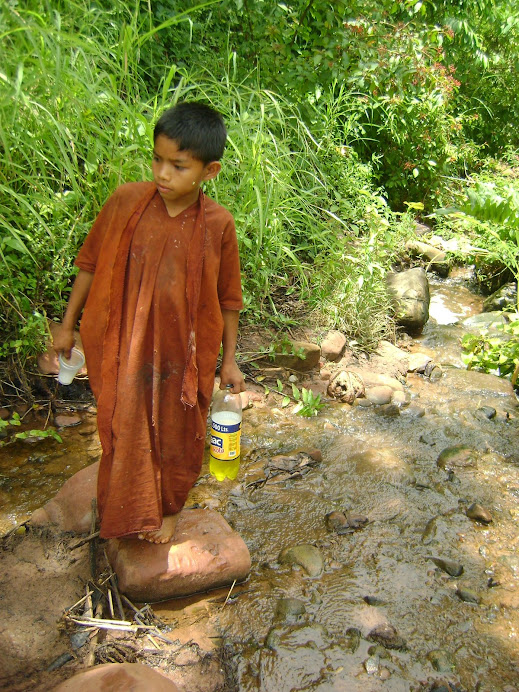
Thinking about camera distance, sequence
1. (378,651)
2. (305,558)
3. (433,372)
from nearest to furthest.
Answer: (378,651), (305,558), (433,372)

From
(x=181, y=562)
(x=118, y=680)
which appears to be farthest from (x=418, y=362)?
(x=118, y=680)

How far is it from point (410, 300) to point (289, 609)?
3.48m

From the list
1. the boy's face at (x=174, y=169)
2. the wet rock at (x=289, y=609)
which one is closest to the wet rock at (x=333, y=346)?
the wet rock at (x=289, y=609)

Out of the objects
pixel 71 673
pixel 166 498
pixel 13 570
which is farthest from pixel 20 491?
pixel 71 673

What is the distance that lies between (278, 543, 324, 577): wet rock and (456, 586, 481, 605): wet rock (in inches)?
21.8

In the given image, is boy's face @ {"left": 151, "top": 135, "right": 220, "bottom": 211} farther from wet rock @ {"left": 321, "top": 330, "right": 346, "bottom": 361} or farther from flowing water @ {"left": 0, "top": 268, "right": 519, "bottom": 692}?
wet rock @ {"left": 321, "top": 330, "right": 346, "bottom": 361}

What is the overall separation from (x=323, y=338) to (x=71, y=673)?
113 inches

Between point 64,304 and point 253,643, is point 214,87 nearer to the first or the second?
point 64,304

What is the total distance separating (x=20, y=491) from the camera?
8.67 ft

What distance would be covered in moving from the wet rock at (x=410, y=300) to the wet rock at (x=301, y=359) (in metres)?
1.36

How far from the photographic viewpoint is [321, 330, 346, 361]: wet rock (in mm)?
4172

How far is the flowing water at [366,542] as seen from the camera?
2.04 m

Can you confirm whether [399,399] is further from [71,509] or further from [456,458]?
[71,509]

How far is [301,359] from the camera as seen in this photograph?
390cm
